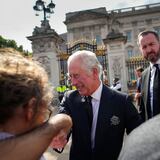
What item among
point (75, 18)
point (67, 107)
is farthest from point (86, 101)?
Result: point (75, 18)

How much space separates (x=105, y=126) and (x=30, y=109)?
1910mm

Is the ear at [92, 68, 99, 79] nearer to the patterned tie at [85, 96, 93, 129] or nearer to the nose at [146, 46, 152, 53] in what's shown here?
the patterned tie at [85, 96, 93, 129]

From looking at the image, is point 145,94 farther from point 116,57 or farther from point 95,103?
point 116,57

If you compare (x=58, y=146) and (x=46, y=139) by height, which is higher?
(x=46, y=139)

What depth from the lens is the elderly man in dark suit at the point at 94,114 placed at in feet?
11.5

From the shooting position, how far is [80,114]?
3613 millimetres

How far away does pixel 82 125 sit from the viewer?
354 centimetres

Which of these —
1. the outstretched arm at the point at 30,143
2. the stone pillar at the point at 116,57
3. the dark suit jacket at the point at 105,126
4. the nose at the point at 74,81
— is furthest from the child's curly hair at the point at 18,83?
the stone pillar at the point at 116,57

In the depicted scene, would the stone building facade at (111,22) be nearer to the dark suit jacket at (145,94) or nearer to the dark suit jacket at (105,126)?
the dark suit jacket at (145,94)

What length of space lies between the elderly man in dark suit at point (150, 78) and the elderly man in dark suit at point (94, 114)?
0.80 m

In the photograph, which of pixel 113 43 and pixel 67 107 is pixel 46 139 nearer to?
pixel 67 107

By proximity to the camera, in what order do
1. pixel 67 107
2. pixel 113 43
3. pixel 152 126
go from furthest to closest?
pixel 113 43 → pixel 67 107 → pixel 152 126

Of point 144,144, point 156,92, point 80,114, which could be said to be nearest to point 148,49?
point 156,92

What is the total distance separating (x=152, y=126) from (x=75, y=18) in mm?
54177
